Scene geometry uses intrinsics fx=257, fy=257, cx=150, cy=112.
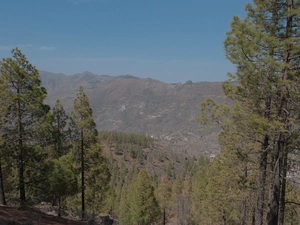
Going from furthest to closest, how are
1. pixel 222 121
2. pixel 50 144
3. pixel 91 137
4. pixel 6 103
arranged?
pixel 91 137, pixel 50 144, pixel 6 103, pixel 222 121

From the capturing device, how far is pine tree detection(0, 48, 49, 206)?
14.0 m

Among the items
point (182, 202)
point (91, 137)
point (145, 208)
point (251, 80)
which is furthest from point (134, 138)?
point (251, 80)

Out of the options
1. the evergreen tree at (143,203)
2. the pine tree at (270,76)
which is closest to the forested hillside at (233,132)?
the pine tree at (270,76)

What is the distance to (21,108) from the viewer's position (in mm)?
14336

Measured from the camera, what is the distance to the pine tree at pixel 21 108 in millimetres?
13961

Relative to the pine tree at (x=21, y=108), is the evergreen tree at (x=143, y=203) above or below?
below

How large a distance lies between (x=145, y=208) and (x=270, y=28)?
30.2 metres

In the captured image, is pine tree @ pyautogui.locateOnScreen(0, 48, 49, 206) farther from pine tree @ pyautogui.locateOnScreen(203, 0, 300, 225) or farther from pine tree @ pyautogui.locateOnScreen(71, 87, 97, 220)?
pine tree @ pyautogui.locateOnScreen(203, 0, 300, 225)

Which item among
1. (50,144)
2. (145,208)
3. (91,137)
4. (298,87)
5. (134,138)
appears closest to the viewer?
(298,87)

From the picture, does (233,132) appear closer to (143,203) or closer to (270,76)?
(270,76)

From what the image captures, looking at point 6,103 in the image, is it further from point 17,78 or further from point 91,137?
point 91,137

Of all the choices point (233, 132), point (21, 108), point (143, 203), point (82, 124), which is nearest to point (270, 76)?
point (233, 132)

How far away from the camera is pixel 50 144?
1505cm

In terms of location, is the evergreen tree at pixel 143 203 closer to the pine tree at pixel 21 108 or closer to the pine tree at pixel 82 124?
the pine tree at pixel 82 124
